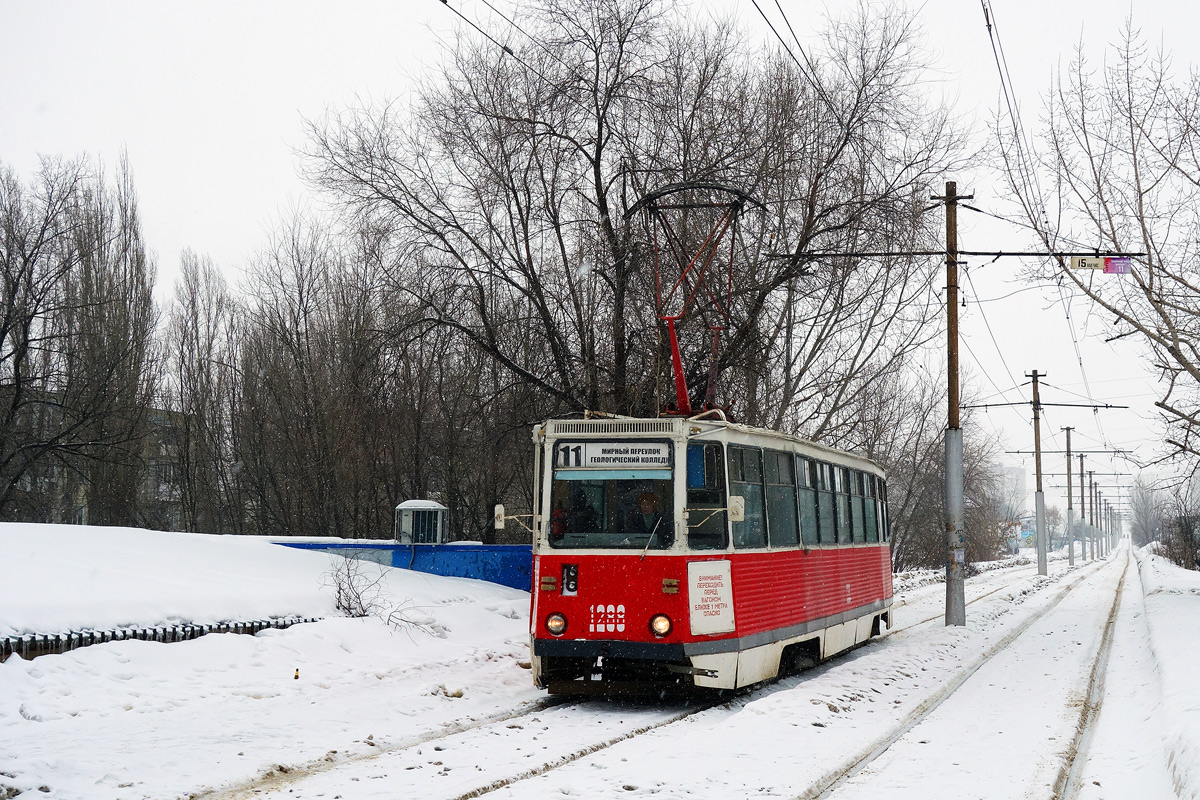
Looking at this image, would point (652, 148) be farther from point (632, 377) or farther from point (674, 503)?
point (674, 503)

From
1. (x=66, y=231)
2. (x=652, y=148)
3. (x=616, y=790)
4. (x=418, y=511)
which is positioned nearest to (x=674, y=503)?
(x=616, y=790)

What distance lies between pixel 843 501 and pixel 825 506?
120 centimetres

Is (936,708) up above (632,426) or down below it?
below

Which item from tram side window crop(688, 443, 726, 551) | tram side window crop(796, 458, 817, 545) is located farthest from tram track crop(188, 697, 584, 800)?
tram side window crop(796, 458, 817, 545)

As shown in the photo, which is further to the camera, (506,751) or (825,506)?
(825,506)

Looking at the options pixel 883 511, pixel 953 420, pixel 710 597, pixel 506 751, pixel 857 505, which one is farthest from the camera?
pixel 953 420

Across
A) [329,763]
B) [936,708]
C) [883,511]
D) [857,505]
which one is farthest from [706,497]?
[883,511]

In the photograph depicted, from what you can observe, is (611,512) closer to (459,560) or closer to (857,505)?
(857,505)

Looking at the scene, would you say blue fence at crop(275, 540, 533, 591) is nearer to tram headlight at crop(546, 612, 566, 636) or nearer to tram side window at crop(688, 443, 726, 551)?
tram headlight at crop(546, 612, 566, 636)

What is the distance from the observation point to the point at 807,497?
43.5 feet

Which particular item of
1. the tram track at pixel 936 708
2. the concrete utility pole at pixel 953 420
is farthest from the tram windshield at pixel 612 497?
the concrete utility pole at pixel 953 420

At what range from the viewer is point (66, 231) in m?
32.3

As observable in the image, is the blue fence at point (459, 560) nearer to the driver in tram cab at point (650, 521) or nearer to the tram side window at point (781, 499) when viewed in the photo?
the tram side window at point (781, 499)

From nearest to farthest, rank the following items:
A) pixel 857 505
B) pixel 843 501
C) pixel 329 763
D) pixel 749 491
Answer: pixel 329 763
pixel 749 491
pixel 843 501
pixel 857 505
